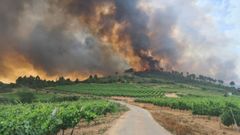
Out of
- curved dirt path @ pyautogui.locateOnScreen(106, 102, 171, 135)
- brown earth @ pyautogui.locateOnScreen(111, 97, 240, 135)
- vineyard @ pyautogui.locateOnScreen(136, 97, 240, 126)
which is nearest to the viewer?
curved dirt path @ pyautogui.locateOnScreen(106, 102, 171, 135)

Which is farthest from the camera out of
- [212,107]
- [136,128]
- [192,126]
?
[212,107]

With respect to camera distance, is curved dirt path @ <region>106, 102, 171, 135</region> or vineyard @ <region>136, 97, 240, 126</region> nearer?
curved dirt path @ <region>106, 102, 171, 135</region>

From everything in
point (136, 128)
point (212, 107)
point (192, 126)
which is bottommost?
point (192, 126)

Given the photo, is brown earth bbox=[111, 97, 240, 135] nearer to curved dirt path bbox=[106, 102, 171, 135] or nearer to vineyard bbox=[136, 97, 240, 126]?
curved dirt path bbox=[106, 102, 171, 135]

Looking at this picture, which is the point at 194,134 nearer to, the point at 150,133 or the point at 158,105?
the point at 150,133

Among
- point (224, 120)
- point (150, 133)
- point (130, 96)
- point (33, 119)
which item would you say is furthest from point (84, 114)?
point (130, 96)

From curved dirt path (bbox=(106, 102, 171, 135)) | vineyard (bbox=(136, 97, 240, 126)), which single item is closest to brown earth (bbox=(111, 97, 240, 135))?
curved dirt path (bbox=(106, 102, 171, 135))

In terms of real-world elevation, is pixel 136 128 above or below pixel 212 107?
below

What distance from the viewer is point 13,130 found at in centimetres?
2084

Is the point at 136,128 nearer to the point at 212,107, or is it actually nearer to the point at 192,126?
the point at 192,126

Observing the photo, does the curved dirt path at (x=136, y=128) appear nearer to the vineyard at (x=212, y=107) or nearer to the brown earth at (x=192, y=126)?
the brown earth at (x=192, y=126)

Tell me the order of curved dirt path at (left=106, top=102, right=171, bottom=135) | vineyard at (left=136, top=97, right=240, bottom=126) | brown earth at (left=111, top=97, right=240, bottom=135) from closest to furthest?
curved dirt path at (left=106, top=102, right=171, bottom=135)
brown earth at (left=111, top=97, right=240, bottom=135)
vineyard at (left=136, top=97, right=240, bottom=126)

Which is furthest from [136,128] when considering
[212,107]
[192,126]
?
[212,107]

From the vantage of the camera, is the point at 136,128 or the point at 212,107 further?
the point at 212,107
